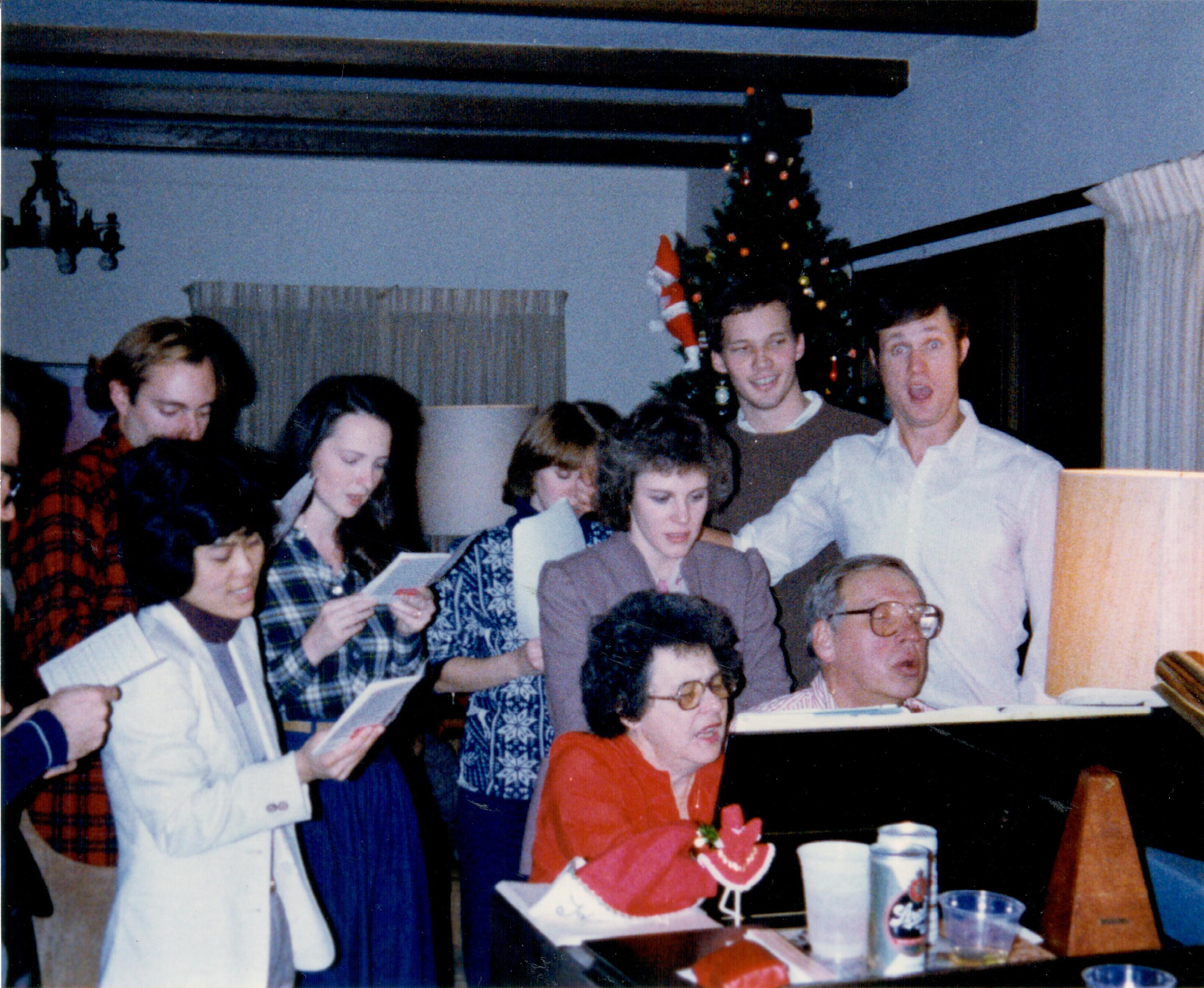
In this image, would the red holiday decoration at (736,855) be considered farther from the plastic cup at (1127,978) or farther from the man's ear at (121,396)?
the man's ear at (121,396)

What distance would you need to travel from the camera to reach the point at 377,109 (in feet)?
18.0

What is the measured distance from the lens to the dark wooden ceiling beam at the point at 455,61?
435cm

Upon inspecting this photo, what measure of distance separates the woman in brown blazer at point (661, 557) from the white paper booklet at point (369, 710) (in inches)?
13.5

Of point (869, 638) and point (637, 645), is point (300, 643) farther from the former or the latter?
point (869, 638)

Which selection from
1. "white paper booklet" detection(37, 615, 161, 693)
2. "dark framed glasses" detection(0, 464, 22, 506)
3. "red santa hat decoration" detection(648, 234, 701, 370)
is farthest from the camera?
"red santa hat decoration" detection(648, 234, 701, 370)

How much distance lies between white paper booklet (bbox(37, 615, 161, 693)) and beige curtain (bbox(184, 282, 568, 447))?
4976 mm

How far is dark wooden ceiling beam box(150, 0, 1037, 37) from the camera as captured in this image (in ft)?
12.2

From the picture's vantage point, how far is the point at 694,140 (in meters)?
6.42

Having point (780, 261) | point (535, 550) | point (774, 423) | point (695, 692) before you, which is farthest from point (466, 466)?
point (695, 692)

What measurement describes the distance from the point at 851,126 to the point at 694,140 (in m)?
1.24

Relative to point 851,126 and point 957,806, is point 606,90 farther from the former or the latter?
point 957,806

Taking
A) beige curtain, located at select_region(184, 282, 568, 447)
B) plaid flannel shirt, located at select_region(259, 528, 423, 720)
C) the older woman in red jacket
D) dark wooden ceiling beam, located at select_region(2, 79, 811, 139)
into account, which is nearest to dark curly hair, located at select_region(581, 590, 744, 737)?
the older woman in red jacket

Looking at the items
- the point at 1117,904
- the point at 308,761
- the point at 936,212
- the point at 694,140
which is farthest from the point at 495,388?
the point at 1117,904

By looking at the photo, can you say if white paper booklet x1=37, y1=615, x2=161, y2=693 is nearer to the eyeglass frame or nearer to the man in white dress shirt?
the eyeglass frame
